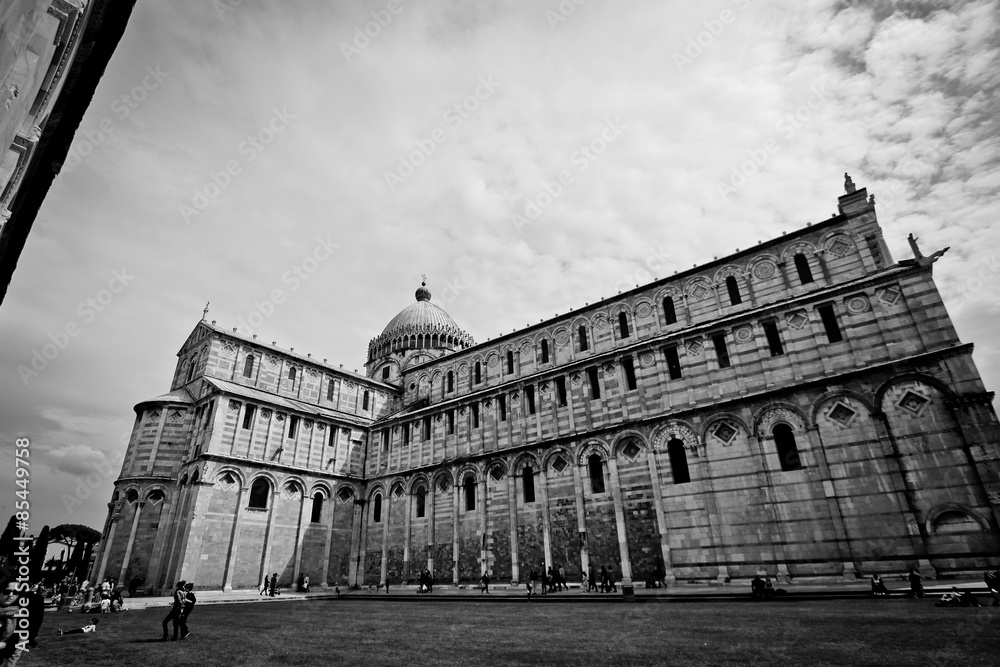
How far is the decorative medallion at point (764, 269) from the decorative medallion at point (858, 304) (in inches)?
155

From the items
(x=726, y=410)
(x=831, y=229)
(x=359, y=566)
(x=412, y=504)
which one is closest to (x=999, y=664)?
(x=726, y=410)

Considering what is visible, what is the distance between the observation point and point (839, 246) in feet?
71.5

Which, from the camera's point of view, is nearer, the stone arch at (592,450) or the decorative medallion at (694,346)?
the decorative medallion at (694,346)

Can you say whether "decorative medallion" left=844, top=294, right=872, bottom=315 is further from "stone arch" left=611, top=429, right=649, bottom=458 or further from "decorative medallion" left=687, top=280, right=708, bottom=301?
"stone arch" left=611, top=429, right=649, bottom=458

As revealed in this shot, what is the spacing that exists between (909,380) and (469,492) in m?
22.0

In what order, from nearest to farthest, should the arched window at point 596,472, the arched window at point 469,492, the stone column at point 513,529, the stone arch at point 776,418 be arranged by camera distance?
1. the stone arch at point 776,418
2. the arched window at point 596,472
3. the stone column at point 513,529
4. the arched window at point 469,492

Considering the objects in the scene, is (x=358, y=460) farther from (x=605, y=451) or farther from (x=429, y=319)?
(x=605, y=451)

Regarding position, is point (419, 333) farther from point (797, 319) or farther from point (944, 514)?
point (944, 514)

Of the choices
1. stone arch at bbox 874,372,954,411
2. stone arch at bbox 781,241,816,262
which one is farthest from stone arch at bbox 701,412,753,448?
stone arch at bbox 781,241,816,262

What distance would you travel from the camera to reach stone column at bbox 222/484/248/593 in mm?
25870

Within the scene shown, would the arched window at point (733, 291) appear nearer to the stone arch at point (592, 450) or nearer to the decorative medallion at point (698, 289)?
the decorative medallion at point (698, 289)

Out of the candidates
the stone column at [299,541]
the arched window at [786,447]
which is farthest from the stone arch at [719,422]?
the stone column at [299,541]

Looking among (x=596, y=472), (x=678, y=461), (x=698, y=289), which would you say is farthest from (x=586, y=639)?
(x=698, y=289)

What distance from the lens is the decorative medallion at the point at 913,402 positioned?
17.3 metres
